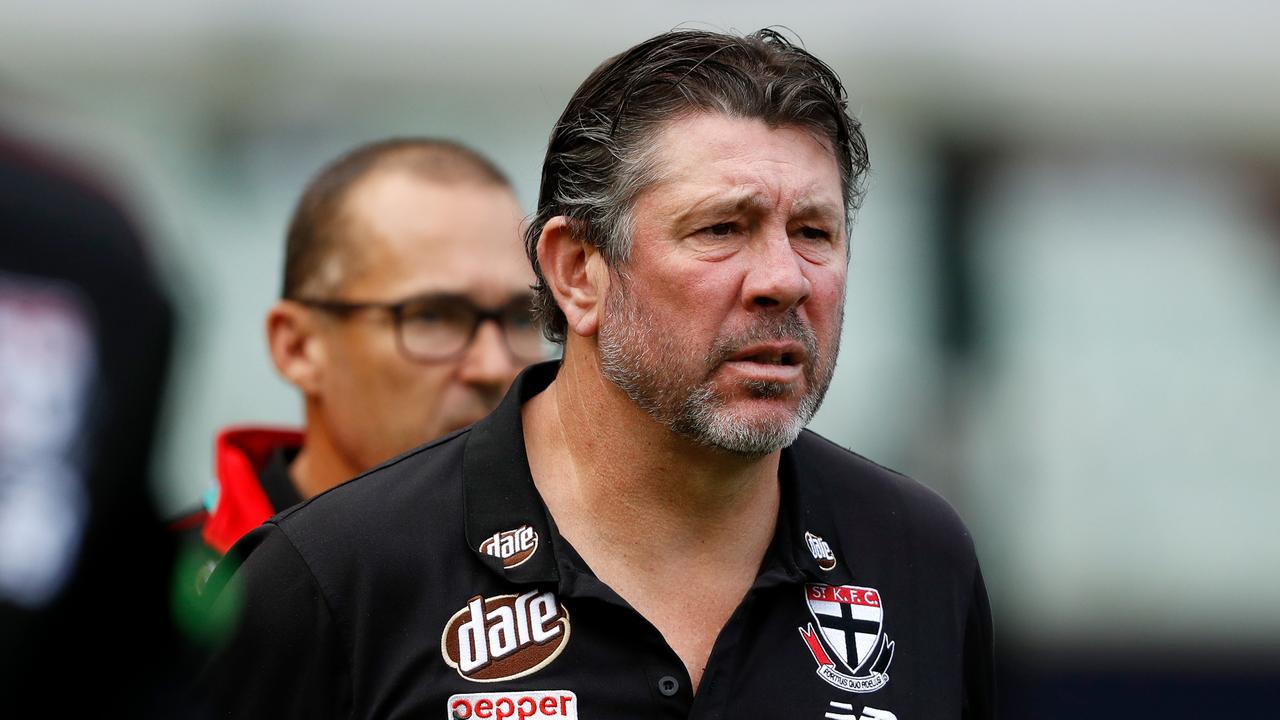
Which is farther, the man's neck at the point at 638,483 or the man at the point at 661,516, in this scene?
the man's neck at the point at 638,483

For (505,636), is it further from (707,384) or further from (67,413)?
(67,413)

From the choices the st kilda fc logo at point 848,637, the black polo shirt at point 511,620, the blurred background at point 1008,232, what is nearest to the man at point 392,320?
the black polo shirt at point 511,620

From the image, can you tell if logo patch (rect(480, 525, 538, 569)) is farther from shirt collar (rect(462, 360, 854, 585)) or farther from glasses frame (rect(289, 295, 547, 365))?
glasses frame (rect(289, 295, 547, 365))

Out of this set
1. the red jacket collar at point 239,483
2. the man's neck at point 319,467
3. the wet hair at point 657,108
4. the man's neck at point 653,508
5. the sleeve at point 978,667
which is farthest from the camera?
the man's neck at point 319,467

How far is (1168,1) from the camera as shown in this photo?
280 inches

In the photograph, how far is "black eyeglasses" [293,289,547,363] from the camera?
3721 millimetres

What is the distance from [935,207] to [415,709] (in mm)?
4695

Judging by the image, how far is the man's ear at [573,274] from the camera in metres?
2.79

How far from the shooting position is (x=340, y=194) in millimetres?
3912

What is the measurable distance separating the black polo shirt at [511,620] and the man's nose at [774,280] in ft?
1.30

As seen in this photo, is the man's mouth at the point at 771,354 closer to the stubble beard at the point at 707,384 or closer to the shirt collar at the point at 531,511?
the stubble beard at the point at 707,384

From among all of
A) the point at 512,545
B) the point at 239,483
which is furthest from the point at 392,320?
the point at 512,545

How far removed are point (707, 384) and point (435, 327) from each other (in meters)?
1.29

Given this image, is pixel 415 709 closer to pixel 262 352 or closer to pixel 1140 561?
pixel 262 352
